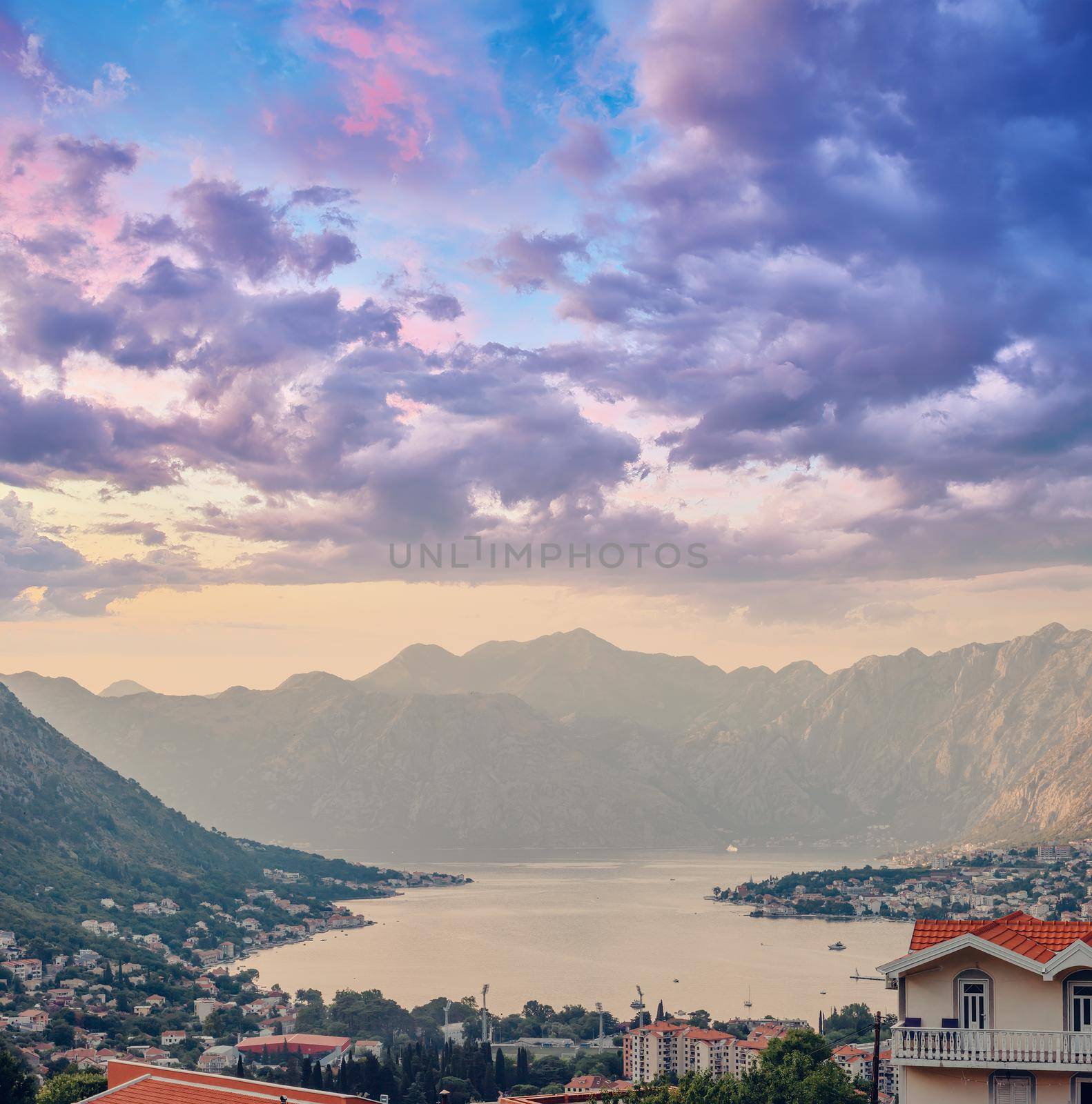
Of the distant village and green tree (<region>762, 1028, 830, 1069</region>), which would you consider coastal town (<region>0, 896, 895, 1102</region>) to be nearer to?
the distant village

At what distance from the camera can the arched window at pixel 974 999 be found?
1495 centimetres

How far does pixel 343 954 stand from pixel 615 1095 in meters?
119

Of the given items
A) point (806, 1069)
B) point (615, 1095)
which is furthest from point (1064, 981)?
point (806, 1069)

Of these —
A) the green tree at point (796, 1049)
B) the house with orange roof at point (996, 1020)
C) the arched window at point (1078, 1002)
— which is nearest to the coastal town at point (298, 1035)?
the green tree at point (796, 1049)

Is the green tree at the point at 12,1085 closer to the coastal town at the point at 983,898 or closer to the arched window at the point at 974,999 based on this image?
the arched window at the point at 974,999

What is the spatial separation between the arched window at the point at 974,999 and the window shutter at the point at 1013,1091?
575 mm

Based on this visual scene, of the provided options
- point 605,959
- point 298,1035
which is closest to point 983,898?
point 605,959

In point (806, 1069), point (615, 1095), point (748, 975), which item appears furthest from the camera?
point (748, 975)

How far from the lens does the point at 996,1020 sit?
48.8ft

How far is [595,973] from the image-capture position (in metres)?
131

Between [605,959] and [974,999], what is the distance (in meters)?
132

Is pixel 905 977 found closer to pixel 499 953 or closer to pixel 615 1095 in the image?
pixel 615 1095

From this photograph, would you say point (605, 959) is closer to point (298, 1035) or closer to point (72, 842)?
point (298, 1035)

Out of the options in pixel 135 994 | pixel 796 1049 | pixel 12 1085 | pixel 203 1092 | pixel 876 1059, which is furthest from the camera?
pixel 135 994
